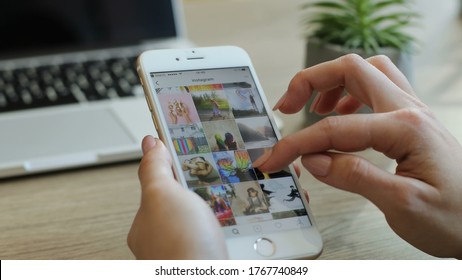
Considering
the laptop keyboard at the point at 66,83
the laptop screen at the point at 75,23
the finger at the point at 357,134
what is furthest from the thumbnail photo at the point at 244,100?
Result: the laptop screen at the point at 75,23

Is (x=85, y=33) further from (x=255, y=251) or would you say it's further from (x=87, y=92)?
(x=255, y=251)

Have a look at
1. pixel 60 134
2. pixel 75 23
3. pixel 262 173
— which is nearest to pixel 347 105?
pixel 262 173

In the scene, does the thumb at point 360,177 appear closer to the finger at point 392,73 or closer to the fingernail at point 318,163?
the fingernail at point 318,163

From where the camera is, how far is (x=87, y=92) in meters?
0.86

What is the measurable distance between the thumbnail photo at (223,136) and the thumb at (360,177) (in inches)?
4.2

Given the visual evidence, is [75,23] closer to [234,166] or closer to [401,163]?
[234,166]

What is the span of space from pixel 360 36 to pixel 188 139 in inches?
13.3

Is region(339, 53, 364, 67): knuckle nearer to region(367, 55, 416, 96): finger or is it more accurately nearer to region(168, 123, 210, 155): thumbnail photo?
region(367, 55, 416, 96): finger

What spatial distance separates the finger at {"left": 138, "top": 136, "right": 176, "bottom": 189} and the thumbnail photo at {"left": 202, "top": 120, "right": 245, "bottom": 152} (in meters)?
0.07

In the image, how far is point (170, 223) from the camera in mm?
445

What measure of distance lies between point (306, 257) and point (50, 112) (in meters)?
0.46

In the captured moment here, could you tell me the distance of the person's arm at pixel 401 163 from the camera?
470 millimetres

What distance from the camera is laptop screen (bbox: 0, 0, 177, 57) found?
0.99m
